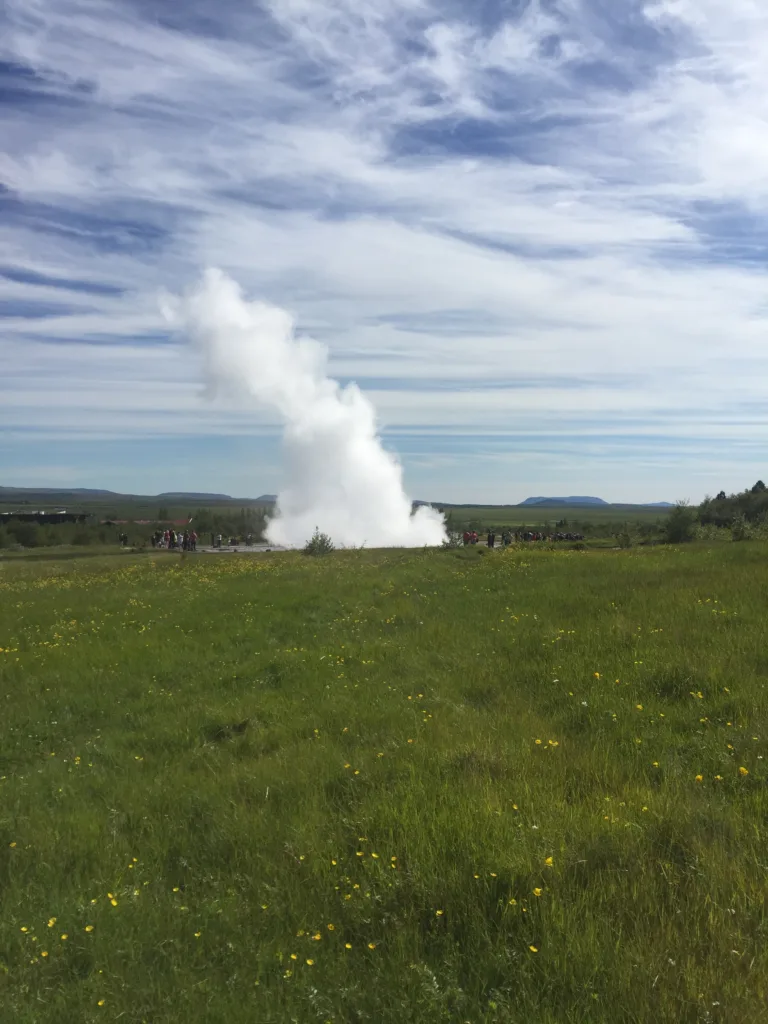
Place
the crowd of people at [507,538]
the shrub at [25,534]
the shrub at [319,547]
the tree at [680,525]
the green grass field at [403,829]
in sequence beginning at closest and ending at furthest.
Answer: the green grass field at [403,829]
the tree at [680,525]
the shrub at [319,547]
the crowd of people at [507,538]
the shrub at [25,534]

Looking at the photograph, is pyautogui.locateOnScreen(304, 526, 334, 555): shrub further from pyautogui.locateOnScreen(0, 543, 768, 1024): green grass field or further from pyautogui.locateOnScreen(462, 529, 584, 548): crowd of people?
pyautogui.locateOnScreen(0, 543, 768, 1024): green grass field

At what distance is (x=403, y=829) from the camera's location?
541 cm

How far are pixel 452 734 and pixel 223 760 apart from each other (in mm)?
2460

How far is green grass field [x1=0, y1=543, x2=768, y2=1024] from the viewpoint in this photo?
156 inches

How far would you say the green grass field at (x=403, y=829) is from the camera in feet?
13.0

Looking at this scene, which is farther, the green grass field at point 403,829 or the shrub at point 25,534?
the shrub at point 25,534

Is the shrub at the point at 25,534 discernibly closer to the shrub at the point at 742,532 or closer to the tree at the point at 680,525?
the tree at the point at 680,525

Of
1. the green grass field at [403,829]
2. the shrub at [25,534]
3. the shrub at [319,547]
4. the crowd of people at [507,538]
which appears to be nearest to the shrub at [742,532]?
the crowd of people at [507,538]

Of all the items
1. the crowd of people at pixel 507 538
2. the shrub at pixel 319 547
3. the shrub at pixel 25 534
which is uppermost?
the crowd of people at pixel 507 538

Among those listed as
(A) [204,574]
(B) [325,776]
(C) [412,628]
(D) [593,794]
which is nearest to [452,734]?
(B) [325,776]

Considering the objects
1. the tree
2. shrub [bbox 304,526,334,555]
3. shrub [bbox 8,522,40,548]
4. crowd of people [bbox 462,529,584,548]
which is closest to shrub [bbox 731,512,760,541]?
the tree

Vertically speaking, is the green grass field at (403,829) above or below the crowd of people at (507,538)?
below

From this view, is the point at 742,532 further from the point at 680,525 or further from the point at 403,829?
the point at 403,829

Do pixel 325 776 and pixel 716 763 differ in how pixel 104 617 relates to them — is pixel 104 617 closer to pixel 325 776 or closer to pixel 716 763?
pixel 325 776
